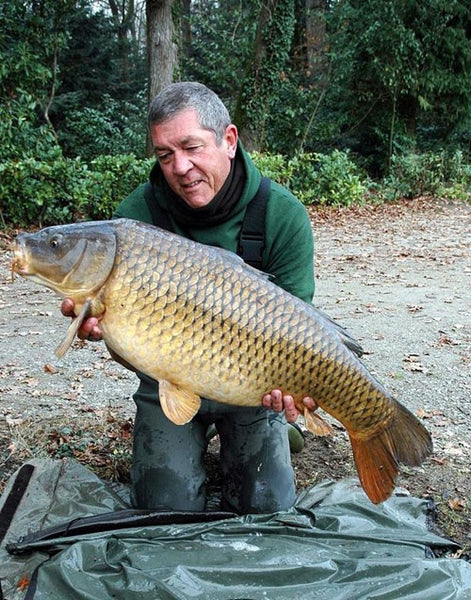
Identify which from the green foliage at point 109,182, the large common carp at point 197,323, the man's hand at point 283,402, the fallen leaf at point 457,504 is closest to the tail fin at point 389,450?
the large common carp at point 197,323

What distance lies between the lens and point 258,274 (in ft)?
5.85

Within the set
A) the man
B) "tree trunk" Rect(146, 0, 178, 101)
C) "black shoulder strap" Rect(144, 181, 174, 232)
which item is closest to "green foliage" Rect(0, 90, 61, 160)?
"tree trunk" Rect(146, 0, 178, 101)

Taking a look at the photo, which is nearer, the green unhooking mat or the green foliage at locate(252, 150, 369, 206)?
the green unhooking mat

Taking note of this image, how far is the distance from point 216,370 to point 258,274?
273 mm

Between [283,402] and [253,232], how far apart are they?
0.60 m

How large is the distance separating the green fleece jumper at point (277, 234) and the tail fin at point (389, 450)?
20.0 inches

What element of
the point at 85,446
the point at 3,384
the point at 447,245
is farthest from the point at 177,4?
the point at 85,446

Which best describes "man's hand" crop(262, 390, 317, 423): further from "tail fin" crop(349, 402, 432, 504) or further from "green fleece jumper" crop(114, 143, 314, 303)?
"green fleece jumper" crop(114, 143, 314, 303)

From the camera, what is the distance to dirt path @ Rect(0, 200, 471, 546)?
2.61m

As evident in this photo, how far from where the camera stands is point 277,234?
2.20m

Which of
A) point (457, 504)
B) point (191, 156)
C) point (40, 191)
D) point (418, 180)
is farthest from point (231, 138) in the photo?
point (418, 180)

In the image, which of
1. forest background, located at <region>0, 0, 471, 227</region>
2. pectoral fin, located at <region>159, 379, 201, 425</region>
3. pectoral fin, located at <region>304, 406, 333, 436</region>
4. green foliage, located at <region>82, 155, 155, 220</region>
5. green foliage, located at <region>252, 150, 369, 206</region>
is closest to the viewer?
pectoral fin, located at <region>159, 379, 201, 425</region>

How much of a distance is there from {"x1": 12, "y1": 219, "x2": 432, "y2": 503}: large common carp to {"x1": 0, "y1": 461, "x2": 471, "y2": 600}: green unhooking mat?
346 mm

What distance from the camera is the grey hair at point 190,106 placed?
1.96 meters
